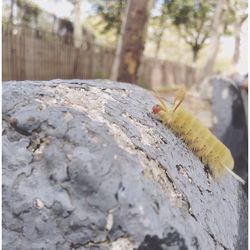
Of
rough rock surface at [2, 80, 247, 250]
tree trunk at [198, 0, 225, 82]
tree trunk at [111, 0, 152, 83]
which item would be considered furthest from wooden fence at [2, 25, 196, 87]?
rough rock surface at [2, 80, 247, 250]

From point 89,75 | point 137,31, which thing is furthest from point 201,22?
point 137,31

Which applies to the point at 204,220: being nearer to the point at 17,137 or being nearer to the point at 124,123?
the point at 124,123

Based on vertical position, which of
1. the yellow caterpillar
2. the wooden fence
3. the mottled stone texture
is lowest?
the wooden fence

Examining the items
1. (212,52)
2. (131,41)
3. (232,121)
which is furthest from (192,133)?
(212,52)

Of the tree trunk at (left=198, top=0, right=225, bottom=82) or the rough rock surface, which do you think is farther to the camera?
the tree trunk at (left=198, top=0, right=225, bottom=82)

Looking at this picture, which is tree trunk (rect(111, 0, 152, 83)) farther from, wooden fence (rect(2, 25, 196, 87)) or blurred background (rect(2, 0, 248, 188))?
wooden fence (rect(2, 25, 196, 87))

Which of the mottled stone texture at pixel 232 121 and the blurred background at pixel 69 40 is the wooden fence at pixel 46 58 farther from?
the mottled stone texture at pixel 232 121
